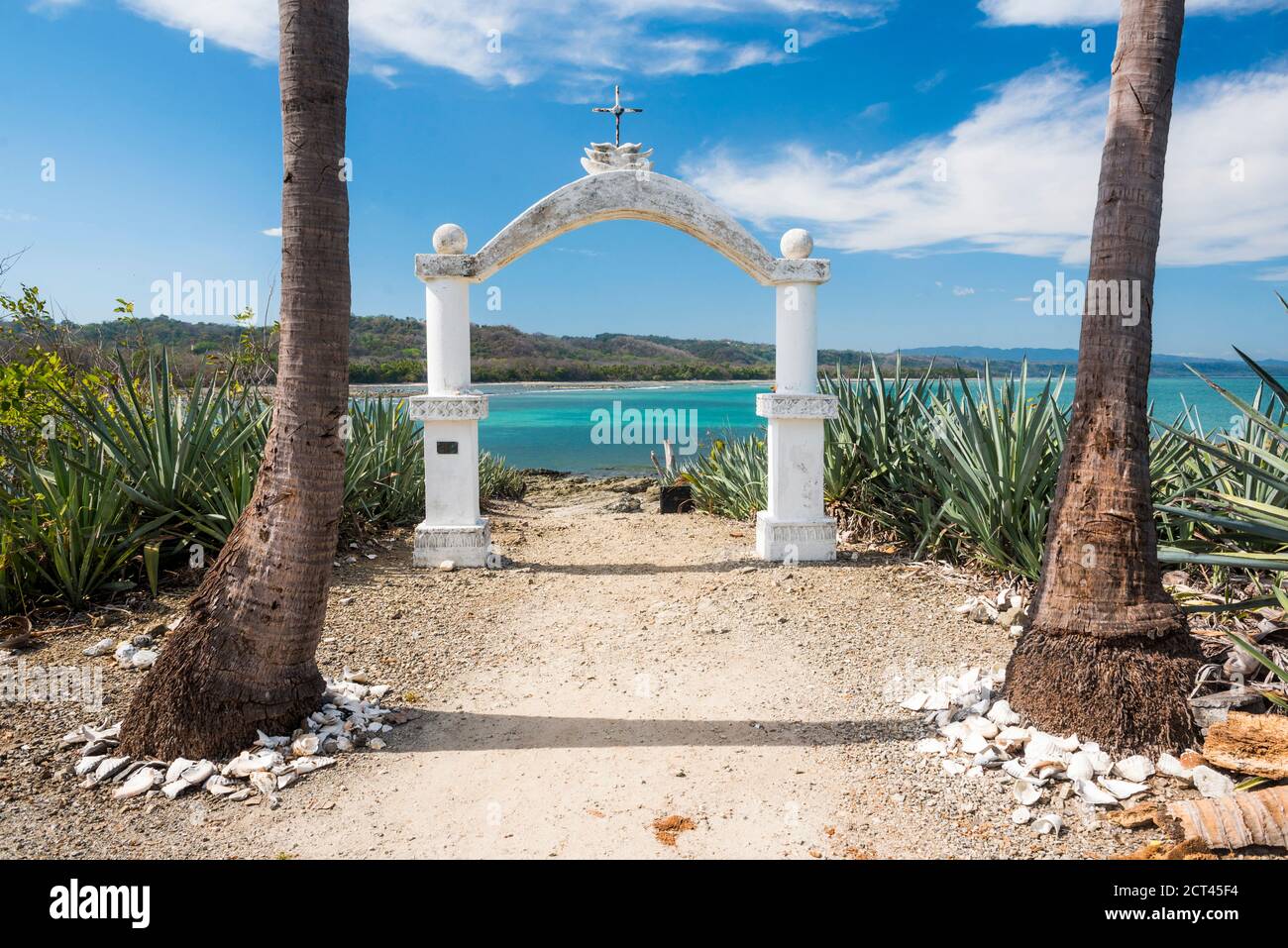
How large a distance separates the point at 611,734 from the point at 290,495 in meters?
1.82

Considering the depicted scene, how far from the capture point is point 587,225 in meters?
7.03

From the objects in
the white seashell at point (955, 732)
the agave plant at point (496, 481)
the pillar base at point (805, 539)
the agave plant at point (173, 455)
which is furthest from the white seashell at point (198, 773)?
the agave plant at point (496, 481)

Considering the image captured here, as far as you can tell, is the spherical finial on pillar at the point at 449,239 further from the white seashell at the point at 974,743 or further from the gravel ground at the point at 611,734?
the white seashell at the point at 974,743

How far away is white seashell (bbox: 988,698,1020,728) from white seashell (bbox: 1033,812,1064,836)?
645 mm

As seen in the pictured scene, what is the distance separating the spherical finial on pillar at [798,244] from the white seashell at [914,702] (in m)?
4.11

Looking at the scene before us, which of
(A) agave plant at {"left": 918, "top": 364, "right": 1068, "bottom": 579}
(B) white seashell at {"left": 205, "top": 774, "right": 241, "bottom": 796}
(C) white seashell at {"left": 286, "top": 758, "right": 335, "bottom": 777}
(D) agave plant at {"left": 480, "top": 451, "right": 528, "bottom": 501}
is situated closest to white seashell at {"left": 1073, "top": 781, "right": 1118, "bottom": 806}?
(A) agave plant at {"left": 918, "top": 364, "right": 1068, "bottom": 579}

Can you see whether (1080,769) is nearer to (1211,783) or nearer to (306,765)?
(1211,783)

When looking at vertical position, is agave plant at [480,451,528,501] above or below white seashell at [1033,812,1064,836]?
above

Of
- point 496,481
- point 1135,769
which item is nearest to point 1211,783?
point 1135,769

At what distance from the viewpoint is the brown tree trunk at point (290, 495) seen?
333 cm

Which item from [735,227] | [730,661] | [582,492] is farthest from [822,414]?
[582,492]

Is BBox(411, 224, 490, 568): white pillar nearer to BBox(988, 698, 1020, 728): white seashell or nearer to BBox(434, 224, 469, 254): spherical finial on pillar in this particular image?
BBox(434, 224, 469, 254): spherical finial on pillar

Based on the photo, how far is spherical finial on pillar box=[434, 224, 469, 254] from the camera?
682 centimetres

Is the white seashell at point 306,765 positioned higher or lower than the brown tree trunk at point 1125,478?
lower
